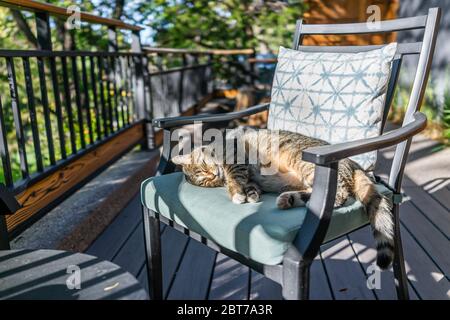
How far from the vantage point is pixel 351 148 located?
97cm

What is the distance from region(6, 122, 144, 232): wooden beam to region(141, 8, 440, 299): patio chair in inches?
26.0

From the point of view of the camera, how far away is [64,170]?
2117 millimetres

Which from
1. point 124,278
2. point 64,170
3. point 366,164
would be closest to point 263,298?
point 366,164

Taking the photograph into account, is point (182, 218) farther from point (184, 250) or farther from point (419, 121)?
point (419, 121)

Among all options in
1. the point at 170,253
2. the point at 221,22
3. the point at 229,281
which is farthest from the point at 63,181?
the point at 221,22

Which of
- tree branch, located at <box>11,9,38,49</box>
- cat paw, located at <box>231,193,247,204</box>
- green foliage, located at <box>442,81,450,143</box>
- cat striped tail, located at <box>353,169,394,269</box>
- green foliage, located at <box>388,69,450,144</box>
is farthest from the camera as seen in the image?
tree branch, located at <box>11,9,38,49</box>

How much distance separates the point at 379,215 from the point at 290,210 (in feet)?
0.98

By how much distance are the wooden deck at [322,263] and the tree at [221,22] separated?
4.75m

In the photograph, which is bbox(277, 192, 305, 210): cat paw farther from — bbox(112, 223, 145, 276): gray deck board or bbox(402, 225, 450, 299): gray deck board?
bbox(112, 223, 145, 276): gray deck board

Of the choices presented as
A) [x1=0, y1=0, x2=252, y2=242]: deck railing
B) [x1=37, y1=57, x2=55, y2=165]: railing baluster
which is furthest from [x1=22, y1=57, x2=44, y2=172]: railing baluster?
[x1=37, y1=57, x2=55, y2=165]: railing baluster

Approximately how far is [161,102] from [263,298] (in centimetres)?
311

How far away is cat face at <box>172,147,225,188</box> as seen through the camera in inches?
60.2

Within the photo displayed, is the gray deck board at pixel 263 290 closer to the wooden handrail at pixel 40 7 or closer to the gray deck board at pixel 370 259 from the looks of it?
the gray deck board at pixel 370 259

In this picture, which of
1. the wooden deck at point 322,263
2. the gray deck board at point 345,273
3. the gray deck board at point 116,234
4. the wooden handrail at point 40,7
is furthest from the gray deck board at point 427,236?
the wooden handrail at point 40,7
